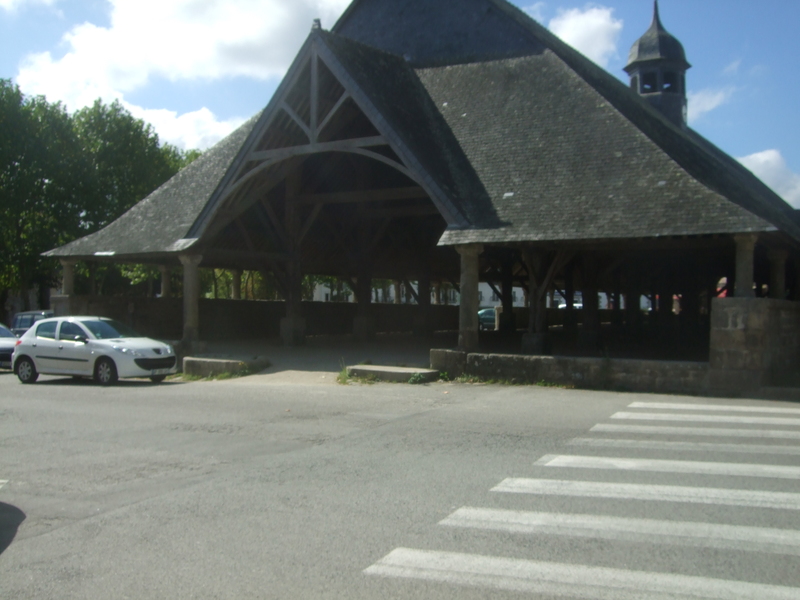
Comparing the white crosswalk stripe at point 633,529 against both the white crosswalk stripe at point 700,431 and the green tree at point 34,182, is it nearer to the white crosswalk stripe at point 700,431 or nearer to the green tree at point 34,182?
the white crosswalk stripe at point 700,431

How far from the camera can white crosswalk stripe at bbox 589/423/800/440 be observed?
948 cm

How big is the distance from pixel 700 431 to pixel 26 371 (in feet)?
46.0

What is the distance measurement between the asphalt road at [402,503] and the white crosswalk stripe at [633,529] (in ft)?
0.07

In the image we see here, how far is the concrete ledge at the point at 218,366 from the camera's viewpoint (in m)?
17.7

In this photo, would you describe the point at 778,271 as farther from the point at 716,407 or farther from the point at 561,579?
the point at 561,579

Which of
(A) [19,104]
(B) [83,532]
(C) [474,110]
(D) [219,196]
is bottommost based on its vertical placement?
(B) [83,532]

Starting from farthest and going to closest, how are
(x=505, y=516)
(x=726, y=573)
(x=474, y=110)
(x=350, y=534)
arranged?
(x=474, y=110), (x=505, y=516), (x=350, y=534), (x=726, y=573)

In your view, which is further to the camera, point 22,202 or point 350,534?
point 22,202

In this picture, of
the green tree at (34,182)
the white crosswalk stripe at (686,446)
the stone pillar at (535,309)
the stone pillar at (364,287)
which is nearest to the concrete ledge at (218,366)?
the stone pillar at (535,309)

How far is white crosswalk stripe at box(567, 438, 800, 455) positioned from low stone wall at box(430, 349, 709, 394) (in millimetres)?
5325

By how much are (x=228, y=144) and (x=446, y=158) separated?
9351mm

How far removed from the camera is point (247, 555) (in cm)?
520

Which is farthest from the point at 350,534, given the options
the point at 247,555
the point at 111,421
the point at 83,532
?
the point at 111,421

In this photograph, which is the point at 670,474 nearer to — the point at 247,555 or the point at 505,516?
the point at 505,516
